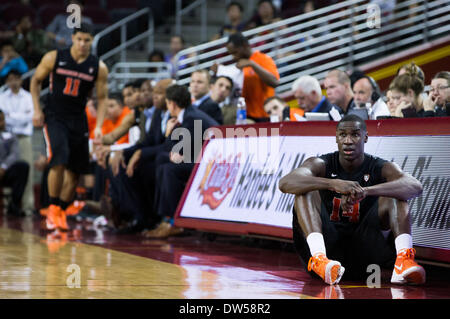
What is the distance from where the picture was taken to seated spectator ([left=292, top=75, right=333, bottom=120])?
8.30 m

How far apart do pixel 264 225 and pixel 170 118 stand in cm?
255

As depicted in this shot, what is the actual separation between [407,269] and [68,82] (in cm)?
527

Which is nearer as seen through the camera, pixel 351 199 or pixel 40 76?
pixel 351 199

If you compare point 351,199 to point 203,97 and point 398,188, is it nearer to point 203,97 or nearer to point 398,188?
point 398,188

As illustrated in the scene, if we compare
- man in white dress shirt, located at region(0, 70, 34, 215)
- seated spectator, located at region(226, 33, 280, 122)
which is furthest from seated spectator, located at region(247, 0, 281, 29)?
man in white dress shirt, located at region(0, 70, 34, 215)

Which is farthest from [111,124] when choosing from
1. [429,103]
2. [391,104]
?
[429,103]

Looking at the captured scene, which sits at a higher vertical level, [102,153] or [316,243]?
[102,153]

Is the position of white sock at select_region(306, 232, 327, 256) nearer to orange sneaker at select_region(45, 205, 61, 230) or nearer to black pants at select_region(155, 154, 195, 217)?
black pants at select_region(155, 154, 195, 217)

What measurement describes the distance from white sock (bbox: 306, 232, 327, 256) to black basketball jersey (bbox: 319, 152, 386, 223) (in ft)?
1.08

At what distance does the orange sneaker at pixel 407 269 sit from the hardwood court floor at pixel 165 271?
7 cm

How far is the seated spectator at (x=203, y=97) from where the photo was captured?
923cm

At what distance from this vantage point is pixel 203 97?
9516 mm

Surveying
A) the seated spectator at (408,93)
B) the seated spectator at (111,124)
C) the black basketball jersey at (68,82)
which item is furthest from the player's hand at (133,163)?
the seated spectator at (408,93)
